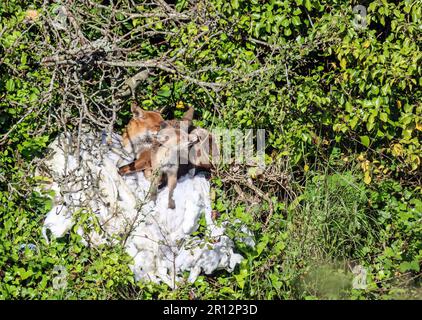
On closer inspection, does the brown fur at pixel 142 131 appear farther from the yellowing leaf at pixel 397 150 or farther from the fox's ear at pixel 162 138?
the yellowing leaf at pixel 397 150

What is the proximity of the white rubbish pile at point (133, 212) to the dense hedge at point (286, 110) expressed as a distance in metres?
0.12

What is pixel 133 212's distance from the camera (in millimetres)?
5520

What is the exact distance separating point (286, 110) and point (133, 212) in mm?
1423

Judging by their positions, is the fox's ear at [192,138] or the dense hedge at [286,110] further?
the fox's ear at [192,138]

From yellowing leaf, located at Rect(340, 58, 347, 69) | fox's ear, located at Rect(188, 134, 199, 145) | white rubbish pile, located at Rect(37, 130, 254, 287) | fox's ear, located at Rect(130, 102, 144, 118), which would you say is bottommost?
white rubbish pile, located at Rect(37, 130, 254, 287)

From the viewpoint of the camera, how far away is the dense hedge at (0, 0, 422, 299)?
5.35 metres

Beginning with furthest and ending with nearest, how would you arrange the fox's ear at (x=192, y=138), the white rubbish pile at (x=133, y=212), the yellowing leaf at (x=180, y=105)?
1. the yellowing leaf at (x=180, y=105)
2. the fox's ear at (x=192, y=138)
3. the white rubbish pile at (x=133, y=212)

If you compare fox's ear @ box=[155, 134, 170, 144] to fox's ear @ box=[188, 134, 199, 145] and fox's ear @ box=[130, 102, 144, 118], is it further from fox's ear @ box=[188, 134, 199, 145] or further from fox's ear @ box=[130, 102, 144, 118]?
fox's ear @ box=[130, 102, 144, 118]

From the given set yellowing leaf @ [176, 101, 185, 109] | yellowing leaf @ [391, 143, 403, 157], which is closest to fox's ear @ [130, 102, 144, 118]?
yellowing leaf @ [176, 101, 185, 109]

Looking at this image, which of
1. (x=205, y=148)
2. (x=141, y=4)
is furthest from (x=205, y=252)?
(x=141, y=4)

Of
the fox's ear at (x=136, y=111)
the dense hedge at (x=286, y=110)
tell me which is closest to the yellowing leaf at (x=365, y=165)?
the dense hedge at (x=286, y=110)

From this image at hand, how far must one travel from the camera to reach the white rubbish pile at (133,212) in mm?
5188

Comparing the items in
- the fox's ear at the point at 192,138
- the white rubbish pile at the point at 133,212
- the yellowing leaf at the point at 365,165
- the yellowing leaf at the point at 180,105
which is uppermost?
the yellowing leaf at the point at 180,105

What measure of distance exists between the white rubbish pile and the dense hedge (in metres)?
0.12
